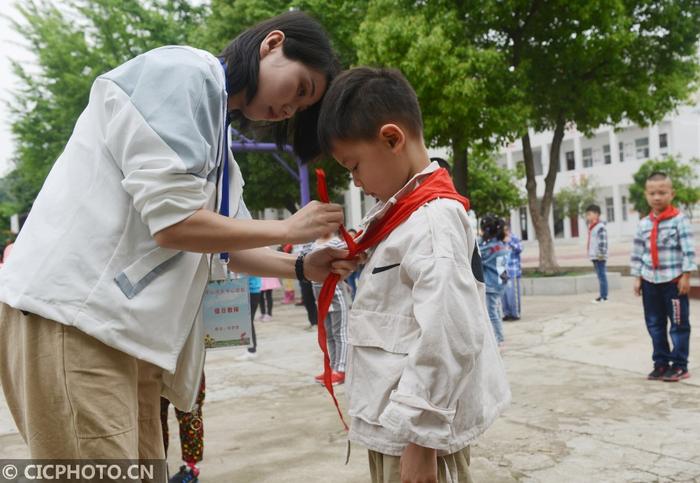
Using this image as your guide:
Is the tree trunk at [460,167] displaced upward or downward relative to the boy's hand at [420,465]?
upward

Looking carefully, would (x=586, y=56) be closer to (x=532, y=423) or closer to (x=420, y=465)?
(x=532, y=423)

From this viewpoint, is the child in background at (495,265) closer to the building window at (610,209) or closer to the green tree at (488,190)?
the green tree at (488,190)

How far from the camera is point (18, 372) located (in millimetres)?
1540

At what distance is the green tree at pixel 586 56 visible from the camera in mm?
11227

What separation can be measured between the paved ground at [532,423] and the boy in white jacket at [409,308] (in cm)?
158

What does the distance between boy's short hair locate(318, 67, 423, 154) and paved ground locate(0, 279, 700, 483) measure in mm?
2010

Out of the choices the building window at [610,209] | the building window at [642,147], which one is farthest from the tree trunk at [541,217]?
the building window at [610,209]

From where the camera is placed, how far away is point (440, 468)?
1605mm

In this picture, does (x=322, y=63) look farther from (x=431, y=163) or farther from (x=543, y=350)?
(x=543, y=350)

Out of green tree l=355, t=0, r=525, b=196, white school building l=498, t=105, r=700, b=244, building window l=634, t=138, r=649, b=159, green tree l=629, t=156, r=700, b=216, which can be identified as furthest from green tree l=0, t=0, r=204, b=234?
building window l=634, t=138, r=649, b=159

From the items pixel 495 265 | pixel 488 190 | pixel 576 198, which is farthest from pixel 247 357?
A: pixel 576 198

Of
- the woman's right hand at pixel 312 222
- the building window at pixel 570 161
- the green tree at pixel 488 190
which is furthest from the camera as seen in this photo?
the building window at pixel 570 161

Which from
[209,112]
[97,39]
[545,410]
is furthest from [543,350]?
[97,39]

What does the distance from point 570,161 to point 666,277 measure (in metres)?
43.2
